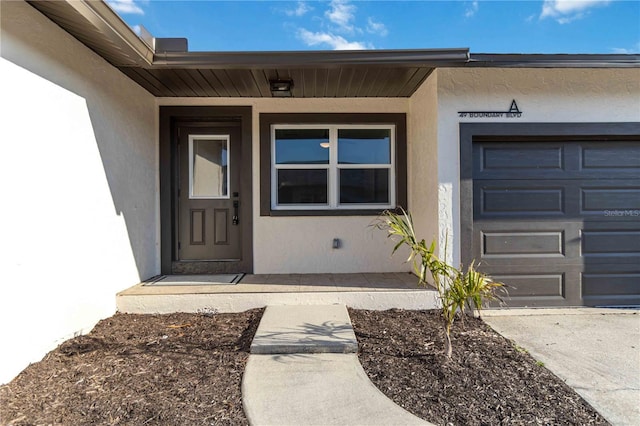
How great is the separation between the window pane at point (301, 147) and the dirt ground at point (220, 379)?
2.60 m

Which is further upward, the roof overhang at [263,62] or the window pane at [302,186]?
the roof overhang at [263,62]

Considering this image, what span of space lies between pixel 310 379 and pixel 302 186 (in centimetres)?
312

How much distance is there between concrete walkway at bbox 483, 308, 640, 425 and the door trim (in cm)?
337

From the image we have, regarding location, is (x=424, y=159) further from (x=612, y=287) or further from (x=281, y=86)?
(x=612, y=287)

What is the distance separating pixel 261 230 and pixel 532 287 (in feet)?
12.0

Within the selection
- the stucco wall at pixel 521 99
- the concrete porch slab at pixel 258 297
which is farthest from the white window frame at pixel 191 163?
the stucco wall at pixel 521 99

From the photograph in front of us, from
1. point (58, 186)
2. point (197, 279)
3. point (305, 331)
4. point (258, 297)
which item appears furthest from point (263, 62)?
point (197, 279)

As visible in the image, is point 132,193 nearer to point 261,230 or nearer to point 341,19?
point 261,230

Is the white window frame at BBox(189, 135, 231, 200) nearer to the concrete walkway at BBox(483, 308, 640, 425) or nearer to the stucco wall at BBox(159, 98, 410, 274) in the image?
the stucco wall at BBox(159, 98, 410, 274)

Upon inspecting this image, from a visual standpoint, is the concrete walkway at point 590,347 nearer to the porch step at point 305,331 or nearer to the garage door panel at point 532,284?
the garage door panel at point 532,284

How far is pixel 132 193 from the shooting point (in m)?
4.32

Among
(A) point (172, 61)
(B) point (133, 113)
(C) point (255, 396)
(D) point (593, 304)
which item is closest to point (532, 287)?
(D) point (593, 304)

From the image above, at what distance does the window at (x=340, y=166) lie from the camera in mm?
5066

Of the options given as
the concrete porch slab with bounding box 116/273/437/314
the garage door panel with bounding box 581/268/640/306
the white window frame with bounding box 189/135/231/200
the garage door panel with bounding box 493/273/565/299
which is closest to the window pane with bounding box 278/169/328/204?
the white window frame with bounding box 189/135/231/200
